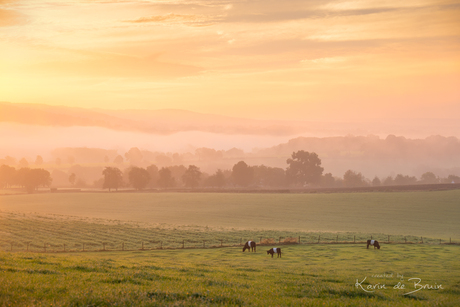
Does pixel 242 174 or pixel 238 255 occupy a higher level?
pixel 242 174

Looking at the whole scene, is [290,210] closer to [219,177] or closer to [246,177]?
[219,177]

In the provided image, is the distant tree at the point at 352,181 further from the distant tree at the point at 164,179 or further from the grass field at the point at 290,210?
the distant tree at the point at 164,179

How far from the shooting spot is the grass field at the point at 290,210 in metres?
71.8

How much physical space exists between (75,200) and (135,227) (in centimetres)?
7773

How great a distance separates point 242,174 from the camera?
183 m

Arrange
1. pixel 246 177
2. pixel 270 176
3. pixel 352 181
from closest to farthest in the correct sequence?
1. pixel 246 177
2. pixel 352 181
3. pixel 270 176

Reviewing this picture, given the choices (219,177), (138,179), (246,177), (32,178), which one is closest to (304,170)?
(246,177)

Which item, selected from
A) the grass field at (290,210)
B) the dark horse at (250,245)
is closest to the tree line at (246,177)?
the grass field at (290,210)

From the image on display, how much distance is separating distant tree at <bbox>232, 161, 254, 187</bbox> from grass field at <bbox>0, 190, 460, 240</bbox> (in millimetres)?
49395

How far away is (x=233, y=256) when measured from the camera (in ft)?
124

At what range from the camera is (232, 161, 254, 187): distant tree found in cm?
18300

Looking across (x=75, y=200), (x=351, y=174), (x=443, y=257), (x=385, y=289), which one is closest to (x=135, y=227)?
(x=443, y=257)

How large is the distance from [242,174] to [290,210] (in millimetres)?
85997

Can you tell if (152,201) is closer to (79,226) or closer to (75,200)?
(75,200)
